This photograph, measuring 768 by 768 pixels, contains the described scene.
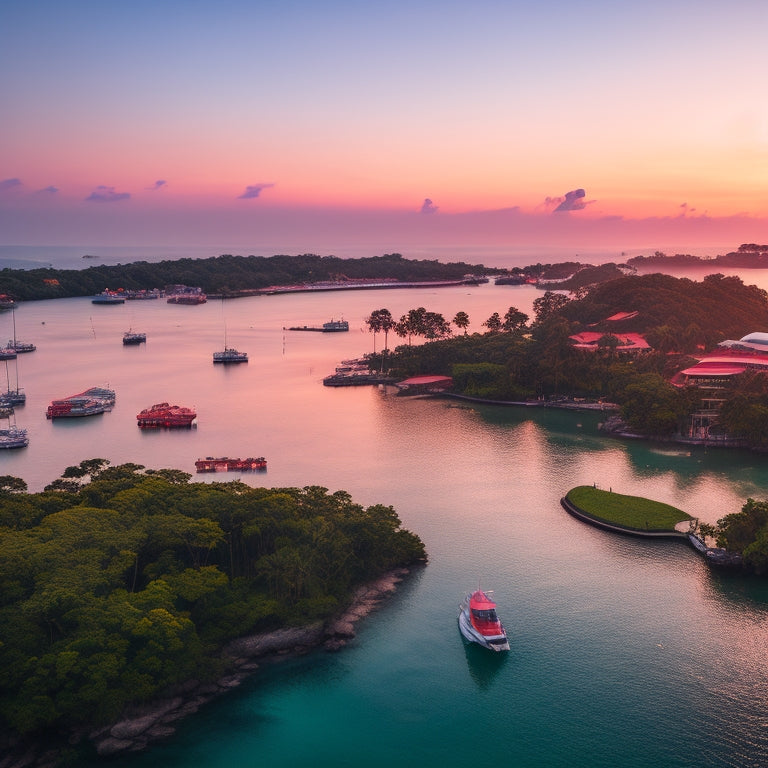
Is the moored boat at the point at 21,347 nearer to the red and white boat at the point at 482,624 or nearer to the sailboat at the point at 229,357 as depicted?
the sailboat at the point at 229,357

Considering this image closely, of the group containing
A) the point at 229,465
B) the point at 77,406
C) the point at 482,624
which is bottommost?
the point at 482,624

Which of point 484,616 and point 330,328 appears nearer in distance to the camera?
point 484,616

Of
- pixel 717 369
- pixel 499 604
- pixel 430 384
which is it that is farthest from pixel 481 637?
pixel 430 384

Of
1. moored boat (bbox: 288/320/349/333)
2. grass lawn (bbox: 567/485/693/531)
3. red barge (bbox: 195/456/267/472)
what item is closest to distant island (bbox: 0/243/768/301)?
moored boat (bbox: 288/320/349/333)

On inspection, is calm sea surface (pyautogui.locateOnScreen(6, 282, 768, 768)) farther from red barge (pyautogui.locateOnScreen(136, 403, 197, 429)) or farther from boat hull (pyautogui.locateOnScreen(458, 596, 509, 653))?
red barge (pyautogui.locateOnScreen(136, 403, 197, 429))

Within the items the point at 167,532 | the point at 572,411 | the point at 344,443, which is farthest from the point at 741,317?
the point at 167,532

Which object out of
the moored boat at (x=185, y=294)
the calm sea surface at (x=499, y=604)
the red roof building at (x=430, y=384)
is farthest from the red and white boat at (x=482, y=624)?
the moored boat at (x=185, y=294)

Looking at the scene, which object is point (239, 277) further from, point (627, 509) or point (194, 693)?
point (194, 693)

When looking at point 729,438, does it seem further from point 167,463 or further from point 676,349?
point 167,463
